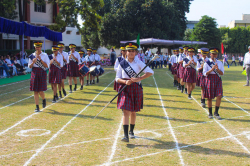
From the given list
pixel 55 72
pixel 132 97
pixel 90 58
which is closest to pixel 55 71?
pixel 55 72

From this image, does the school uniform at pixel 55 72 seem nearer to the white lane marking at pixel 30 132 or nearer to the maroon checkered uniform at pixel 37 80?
the maroon checkered uniform at pixel 37 80

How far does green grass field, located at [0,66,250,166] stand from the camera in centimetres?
461

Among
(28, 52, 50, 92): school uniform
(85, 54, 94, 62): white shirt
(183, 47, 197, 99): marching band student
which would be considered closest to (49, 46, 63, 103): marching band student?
(28, 52, 50, 92): school uniform

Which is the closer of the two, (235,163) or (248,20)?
(235,163)

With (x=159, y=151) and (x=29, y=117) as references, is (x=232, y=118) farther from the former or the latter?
(x=29, y=117)

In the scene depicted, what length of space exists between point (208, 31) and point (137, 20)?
27.0 meters

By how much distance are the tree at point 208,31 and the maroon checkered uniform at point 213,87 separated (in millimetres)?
54697

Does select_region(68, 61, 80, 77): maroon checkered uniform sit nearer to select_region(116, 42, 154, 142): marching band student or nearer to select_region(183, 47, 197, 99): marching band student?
select_region(183, 47, 197, 99): marching band student

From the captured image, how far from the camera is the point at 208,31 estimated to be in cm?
5938

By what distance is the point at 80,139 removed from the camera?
566 centimetres

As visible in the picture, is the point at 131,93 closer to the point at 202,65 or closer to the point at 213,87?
the point at 213,87

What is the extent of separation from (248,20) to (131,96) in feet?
362

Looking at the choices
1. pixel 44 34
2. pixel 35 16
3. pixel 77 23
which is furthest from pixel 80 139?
pixel 35 16

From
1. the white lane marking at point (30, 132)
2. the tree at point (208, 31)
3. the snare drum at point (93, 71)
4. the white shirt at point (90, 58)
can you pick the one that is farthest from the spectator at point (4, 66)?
the tree at point (208, 31)
